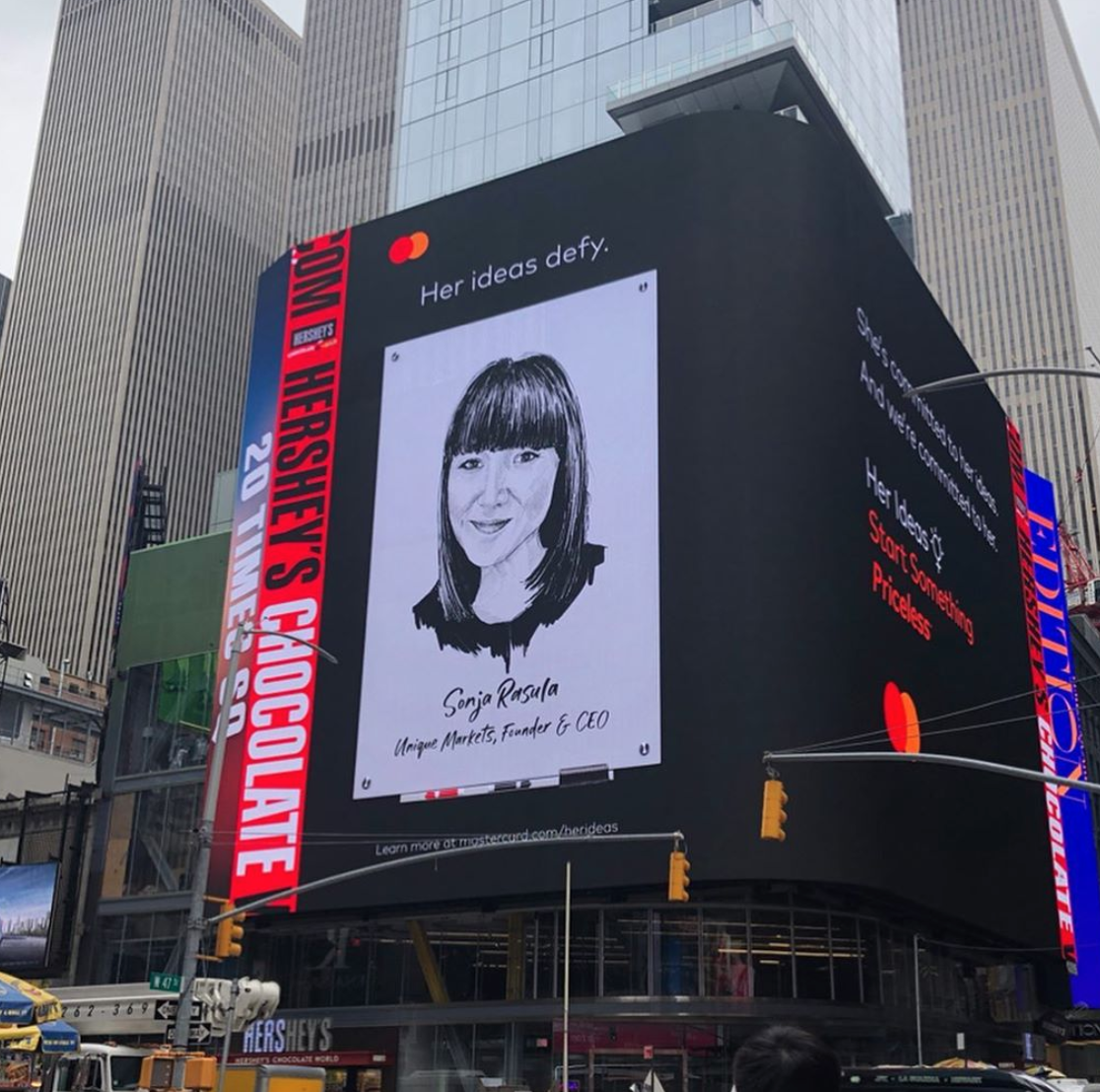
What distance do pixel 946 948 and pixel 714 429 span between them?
20119 millimetres

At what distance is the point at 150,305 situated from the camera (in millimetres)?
186500

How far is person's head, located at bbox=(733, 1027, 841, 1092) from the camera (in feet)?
16.3

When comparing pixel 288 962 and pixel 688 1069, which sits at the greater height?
pixel 288 962

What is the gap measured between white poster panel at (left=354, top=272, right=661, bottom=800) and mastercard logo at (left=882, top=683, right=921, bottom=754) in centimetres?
806

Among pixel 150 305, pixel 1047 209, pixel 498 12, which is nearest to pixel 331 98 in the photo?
pixel 150 305

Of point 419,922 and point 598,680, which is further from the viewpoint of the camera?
point 419,922

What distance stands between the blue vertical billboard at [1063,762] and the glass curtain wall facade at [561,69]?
17619 mm

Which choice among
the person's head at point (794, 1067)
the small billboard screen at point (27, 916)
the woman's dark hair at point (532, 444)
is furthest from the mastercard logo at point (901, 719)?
the person's head at point (794, 1067)

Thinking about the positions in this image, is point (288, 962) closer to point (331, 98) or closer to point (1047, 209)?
point (331, 98)

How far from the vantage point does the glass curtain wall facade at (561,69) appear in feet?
212

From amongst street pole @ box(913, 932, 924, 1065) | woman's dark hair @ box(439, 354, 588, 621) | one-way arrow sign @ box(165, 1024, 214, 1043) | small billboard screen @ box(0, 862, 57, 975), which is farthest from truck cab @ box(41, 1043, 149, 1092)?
small billboard screen @ box(0, 862, 57, 975)

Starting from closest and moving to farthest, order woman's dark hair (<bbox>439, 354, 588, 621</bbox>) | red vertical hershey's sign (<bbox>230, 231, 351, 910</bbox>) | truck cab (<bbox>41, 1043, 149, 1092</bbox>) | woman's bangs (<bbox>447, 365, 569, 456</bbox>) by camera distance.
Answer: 1. truck cab (<bbox>41, 1043, 149, 1092</bbox>)
2. woman's dark hair (<bbox>439, 354, 588, 621</bbox>)
3. woman's bangs (<bbox>447, 365, 569, 456</bbox>)
4. red vertical hershey's sign (<bbox>230, 231, 351, 910</bbox>)

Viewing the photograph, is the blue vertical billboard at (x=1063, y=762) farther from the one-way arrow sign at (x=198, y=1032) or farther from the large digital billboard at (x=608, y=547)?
the one-way arrow sign at (x=198, y=1032)

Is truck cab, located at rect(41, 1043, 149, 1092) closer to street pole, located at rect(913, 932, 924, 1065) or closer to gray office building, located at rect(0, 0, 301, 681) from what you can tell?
street pole, located at rect(913, 932, 924, 1065)
